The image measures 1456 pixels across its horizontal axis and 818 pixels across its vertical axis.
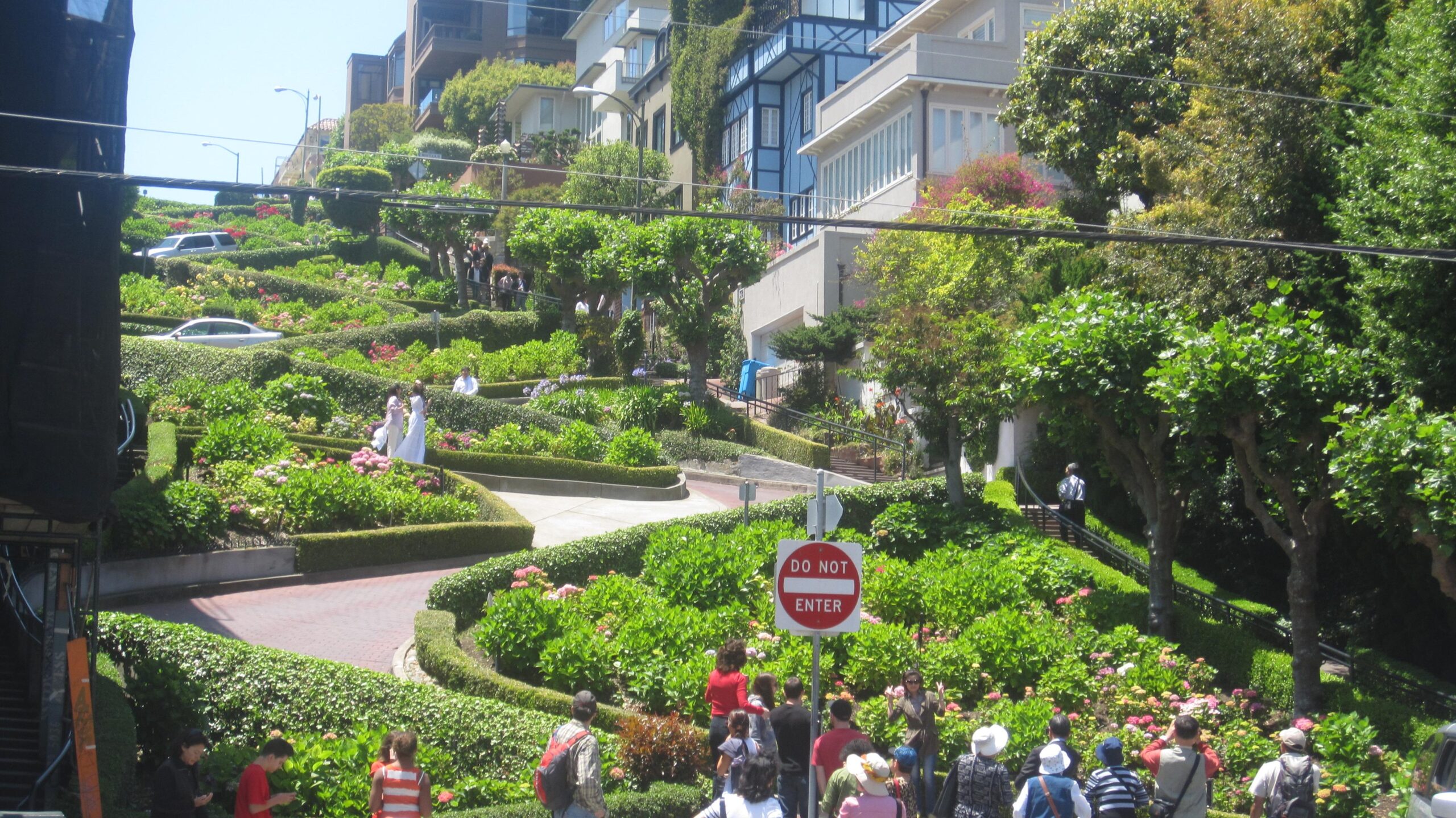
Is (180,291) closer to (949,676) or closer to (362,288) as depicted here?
(362,288)

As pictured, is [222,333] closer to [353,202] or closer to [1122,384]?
[1122,384]

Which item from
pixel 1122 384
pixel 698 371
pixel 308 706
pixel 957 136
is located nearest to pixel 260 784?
pixel 308 706

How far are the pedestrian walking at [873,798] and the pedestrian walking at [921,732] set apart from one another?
2.25m

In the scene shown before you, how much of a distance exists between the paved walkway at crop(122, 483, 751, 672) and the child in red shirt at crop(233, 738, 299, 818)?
5.11m

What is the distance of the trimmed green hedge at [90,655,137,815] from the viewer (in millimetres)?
9680

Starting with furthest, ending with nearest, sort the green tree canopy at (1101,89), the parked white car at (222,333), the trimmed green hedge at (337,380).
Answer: the parked white car at (222,333) → the trimmed green hedge at (337,380) → the green tree canopy at (1101,89)

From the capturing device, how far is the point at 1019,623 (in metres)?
15.0

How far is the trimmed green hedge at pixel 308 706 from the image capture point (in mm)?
10977

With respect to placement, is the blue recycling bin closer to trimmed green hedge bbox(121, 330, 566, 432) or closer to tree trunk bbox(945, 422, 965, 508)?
trimmed green hedge bbox(121, 330, 566, 432)

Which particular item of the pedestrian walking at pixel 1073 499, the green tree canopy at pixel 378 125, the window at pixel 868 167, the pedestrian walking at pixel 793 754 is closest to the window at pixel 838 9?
the window at pixel 868 167

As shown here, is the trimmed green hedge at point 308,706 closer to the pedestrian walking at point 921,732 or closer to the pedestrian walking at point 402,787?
the pedestrian walking at point 402,787

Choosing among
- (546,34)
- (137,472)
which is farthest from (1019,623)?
(546,34)

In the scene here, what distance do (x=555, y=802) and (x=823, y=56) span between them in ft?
134

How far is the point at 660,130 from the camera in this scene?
2365 inches
